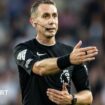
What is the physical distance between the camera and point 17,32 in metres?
13.7

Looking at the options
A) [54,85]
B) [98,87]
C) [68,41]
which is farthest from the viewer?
[68,41]

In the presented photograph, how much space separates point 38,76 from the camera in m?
6.52

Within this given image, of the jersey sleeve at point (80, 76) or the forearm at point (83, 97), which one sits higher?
the jersey sleeve at point (80, 76)

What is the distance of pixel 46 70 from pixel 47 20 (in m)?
0.87

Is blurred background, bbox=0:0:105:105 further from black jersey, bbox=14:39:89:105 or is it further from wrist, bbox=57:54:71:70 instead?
wrist, bbox=57:54:71:70

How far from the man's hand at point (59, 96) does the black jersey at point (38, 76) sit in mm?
253

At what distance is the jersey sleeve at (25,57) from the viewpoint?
20.8 ft

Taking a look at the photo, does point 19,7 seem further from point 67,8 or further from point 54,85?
point 54,85

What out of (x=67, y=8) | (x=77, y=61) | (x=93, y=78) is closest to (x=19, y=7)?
(x=67, y=8)

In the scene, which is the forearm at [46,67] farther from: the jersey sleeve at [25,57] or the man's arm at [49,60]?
the jersey sleeve at [25,57]

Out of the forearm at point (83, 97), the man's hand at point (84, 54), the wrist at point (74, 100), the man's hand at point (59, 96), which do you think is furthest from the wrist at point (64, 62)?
the forearm at point (83, 97)

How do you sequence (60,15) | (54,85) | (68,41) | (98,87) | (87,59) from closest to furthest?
(87,59) < (54,85) < (98,87) < (68,41) < (60,15)

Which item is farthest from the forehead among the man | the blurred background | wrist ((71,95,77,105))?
the blurred background

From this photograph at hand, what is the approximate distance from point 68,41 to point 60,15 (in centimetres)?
125
